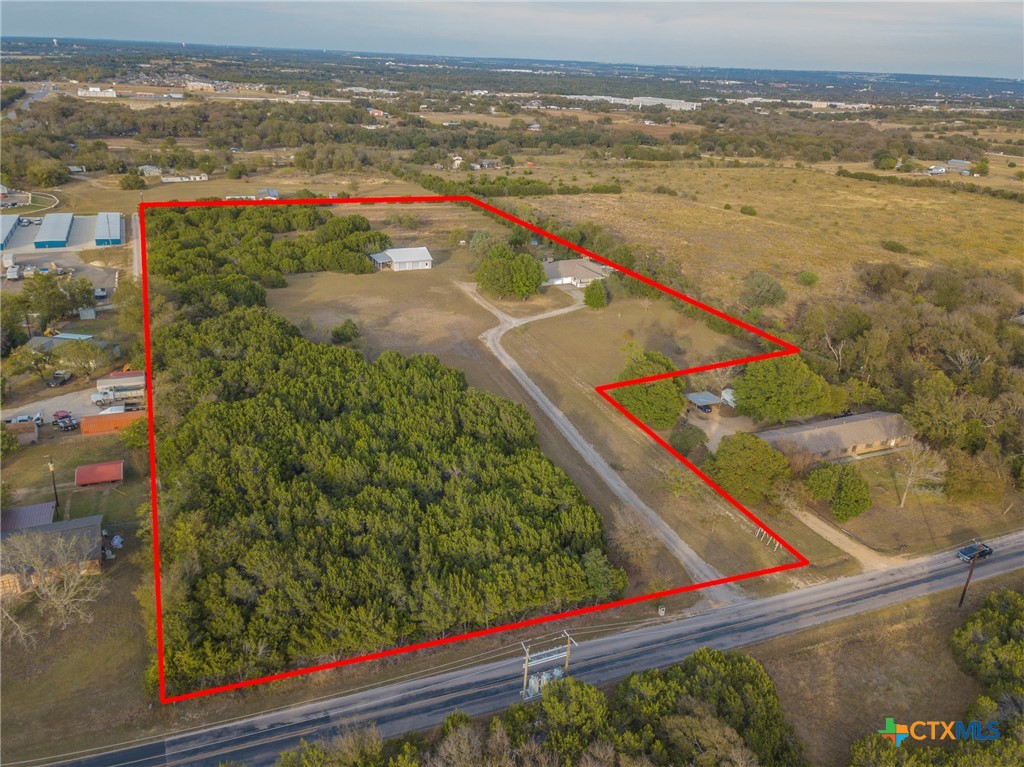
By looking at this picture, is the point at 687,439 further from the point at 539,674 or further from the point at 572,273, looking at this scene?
the point at 572,273

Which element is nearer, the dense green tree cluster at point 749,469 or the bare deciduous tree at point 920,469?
the dense green tree cluster at point 749,469

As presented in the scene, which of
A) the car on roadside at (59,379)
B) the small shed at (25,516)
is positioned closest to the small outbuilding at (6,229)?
the car on roadside at (59,379)

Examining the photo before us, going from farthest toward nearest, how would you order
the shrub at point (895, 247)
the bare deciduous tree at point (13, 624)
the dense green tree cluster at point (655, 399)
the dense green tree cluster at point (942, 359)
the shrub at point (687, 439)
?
the shrub at point (895, 247)
the dense green tree cluster at point (655, 399)
the shrub at point (687, 439)
the dense green tree cluster at point (942, 359)
the bare deciduous tree at point (13, 624)

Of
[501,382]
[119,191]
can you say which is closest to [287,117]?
[119,191]

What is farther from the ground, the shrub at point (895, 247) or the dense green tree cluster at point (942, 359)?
the shrub at point (895, 247)

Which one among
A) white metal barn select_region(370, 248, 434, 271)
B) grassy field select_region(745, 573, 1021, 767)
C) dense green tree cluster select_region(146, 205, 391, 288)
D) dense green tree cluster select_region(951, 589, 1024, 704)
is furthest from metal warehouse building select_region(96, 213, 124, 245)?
dense green tree cluster select_region(951, 589, 1024, 704)

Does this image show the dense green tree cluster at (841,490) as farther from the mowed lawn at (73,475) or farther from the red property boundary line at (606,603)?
the mowed lawn at (73,475)

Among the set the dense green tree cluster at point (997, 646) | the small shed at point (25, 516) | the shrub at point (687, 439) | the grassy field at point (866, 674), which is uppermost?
the shrub at point (687, 439)

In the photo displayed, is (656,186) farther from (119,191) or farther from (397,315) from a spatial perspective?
(119,191)
